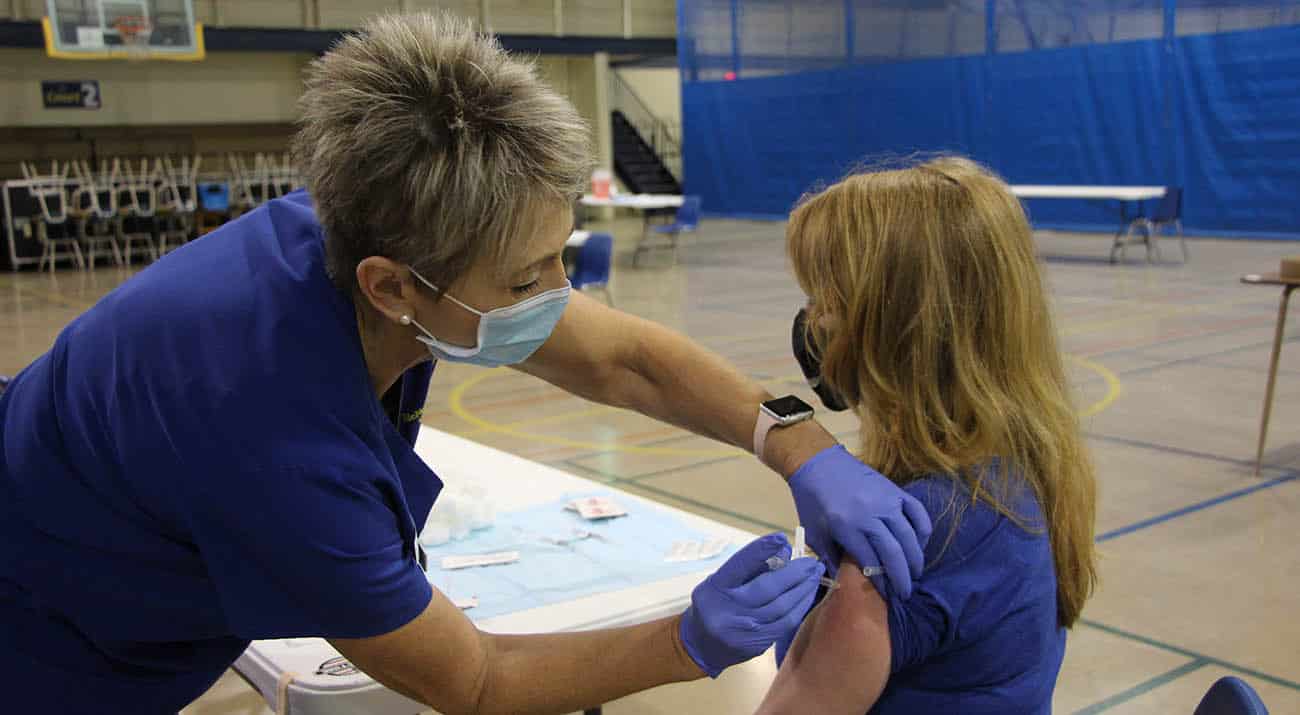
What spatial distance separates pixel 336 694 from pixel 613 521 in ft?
2.88

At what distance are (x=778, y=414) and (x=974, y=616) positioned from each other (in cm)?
57

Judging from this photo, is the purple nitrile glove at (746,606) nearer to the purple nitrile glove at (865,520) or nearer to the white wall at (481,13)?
the purple nitrile glove at (865,520)

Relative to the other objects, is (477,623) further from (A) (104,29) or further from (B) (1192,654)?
(A) (104,29)

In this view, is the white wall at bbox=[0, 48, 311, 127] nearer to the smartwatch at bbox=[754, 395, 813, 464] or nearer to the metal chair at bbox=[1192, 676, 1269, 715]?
the smartwatch at bbox=[754, 395, 813, 464]

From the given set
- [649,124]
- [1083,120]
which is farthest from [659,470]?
[649,124]

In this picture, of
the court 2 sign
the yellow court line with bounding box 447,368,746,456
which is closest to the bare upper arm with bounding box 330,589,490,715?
the yellow court line with bounding box 447,368,746,456

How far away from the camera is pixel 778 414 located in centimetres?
185

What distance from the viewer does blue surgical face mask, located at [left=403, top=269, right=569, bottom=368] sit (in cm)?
138

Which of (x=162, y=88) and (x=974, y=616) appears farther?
(x=162, y=88)

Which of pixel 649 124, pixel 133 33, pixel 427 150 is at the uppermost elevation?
pixel 133 33

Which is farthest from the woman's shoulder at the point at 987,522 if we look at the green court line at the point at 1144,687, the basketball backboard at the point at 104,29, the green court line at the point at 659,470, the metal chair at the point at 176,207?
the metal chair at the point at 176,207

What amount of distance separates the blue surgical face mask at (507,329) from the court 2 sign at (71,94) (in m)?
19.5

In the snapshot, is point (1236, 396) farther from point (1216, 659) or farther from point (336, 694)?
point (336, 694)

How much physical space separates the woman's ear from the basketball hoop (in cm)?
1634
